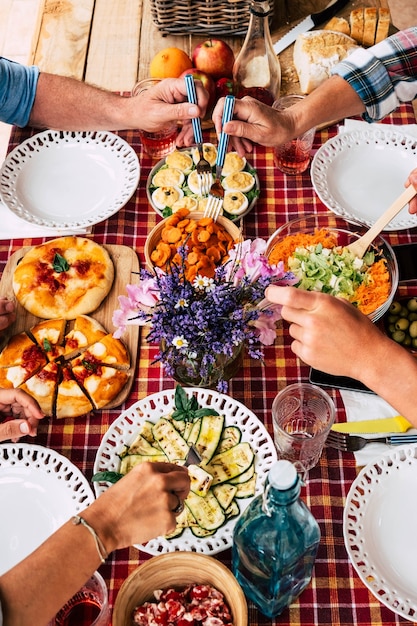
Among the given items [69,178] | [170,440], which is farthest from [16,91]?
[170,440]

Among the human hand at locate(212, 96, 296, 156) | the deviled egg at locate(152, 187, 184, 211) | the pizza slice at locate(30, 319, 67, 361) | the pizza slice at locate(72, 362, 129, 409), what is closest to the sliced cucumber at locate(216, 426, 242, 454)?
the pizza slice at locate(72, 362, 129, 409)

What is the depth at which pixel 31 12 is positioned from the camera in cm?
491

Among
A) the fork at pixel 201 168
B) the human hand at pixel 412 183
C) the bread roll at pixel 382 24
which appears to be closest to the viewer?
the human hand at pixel 412 183

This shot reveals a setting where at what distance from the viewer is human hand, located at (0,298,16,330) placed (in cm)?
195

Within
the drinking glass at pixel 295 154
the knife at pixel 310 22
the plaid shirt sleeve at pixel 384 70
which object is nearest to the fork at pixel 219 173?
the drinking glass at pixel 295 154

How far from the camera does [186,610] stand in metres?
1.39

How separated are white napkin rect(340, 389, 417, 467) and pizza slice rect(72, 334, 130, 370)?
2.09ft

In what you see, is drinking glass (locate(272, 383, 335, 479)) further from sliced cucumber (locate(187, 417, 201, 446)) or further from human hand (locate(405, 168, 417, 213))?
human hand (locate(405, 168, 417, 213))

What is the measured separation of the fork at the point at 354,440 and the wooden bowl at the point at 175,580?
525 mm

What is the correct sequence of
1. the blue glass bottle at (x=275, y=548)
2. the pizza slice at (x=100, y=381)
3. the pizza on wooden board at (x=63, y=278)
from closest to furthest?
the blue glass bottle at (x=275, y=548)
the pizza slice at (x=100, y=381)
the pizza on wooden board at (x=63, y=278)

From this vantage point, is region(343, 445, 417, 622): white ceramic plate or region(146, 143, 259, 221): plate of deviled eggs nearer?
region(343, 445, 417, 622): white ceramic plate

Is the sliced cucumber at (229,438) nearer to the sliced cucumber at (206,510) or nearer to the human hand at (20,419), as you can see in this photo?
the sliced cucumber at (206,510)

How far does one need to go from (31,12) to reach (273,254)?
386 centimetres

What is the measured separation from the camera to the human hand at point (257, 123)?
2.13 metres
